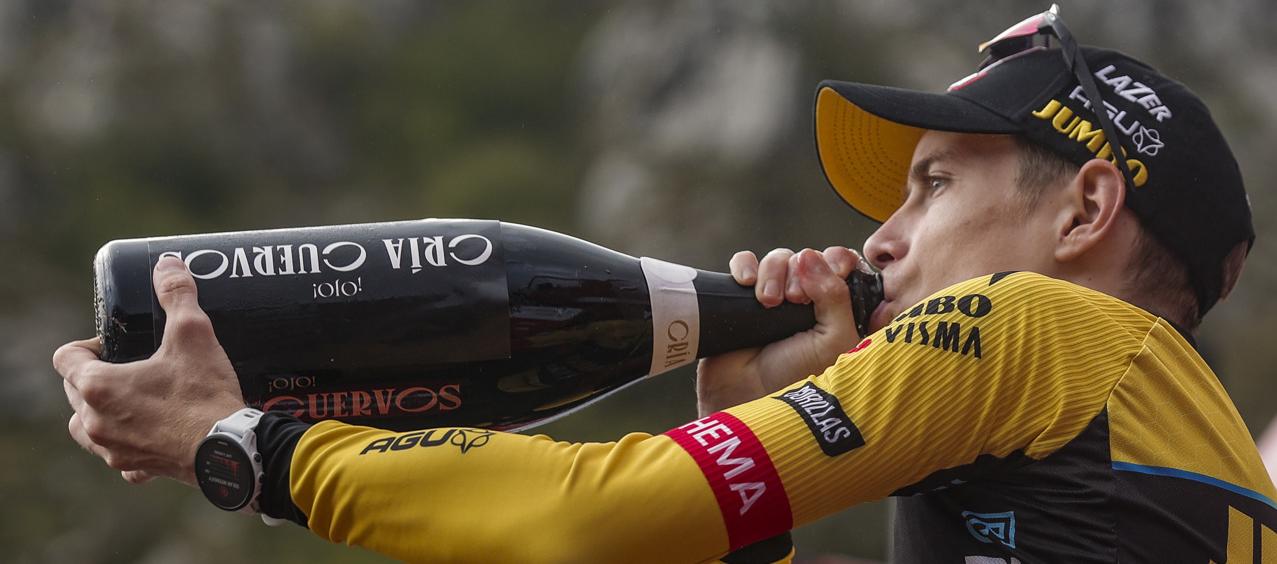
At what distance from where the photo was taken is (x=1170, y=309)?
9.08 ft

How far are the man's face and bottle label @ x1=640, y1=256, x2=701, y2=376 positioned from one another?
366 millimetres

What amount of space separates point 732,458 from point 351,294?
2.55 ft

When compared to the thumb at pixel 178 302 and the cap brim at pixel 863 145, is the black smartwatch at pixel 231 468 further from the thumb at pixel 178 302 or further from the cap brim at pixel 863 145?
the cap brim at pixel 863 145

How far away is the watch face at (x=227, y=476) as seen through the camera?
215 cm

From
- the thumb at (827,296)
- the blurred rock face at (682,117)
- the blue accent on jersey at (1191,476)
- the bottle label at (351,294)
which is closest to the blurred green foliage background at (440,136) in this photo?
the blurred rock face at (682,117)

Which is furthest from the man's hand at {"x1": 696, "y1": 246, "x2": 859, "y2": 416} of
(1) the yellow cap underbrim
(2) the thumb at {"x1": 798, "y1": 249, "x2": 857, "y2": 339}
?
(1) the yellow cap underbrim

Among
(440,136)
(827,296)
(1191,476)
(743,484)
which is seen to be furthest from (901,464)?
(440,136)

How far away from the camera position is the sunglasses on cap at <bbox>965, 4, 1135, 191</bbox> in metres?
2.73

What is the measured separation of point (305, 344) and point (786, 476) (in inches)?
34.8

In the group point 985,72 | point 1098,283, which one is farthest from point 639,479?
point 985,72

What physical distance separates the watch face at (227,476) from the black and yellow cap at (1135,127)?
1.43 metres

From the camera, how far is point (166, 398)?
2268 millimetres

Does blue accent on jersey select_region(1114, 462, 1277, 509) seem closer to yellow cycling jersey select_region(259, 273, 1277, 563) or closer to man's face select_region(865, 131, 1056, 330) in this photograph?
yellow cycling jersey select_region(259, 273, 1277, 563)

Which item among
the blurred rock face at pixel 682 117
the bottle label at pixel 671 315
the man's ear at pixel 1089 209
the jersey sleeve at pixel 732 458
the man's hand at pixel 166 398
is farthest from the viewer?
the blurred rock face at pixel 682 117
